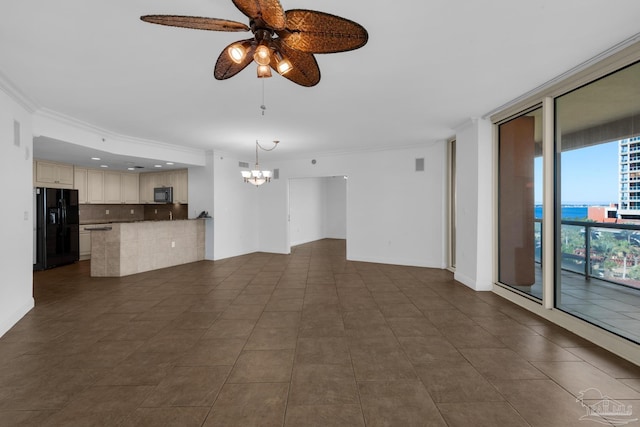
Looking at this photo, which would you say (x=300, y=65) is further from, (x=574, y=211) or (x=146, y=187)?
(x=146, y=187)

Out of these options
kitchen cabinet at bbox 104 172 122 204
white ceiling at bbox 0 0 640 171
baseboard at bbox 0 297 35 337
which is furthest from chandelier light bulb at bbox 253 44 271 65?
kitchen cabinet at bbox 104 172 122 204

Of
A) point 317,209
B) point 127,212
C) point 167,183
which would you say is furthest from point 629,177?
point 127,212

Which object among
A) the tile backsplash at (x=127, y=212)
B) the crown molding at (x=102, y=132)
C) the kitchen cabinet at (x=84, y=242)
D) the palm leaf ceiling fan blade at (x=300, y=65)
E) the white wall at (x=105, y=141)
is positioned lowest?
the kitchen cabinet at (x=84, y=242)

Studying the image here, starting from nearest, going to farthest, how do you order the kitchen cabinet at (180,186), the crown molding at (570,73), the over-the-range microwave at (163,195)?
1. the crown molding at (570,73)
2. the kitchen cabinet at (180,186)
3. the over-the-range microwave at (163,195)

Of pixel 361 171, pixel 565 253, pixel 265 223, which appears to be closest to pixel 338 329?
pixel 565 253

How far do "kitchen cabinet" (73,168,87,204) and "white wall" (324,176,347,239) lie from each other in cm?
786

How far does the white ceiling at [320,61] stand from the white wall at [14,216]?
42cm

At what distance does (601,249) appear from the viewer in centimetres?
381

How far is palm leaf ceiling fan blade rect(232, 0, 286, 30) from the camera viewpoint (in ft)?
4.79

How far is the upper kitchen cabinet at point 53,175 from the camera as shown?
6.38 meters

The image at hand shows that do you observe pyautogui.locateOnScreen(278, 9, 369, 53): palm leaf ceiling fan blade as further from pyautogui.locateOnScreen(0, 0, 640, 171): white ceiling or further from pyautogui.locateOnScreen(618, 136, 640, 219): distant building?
pyautogui.locateOnScreen(618, 136, 640, 219): distant building

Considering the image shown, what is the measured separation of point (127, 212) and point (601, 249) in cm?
1073

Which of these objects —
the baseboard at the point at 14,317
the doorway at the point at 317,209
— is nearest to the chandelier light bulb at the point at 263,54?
the baseboard at the point at 14,317

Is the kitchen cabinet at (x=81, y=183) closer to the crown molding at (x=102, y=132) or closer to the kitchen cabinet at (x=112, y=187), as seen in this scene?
the kitchen cabinet at (x=112, y=187)
